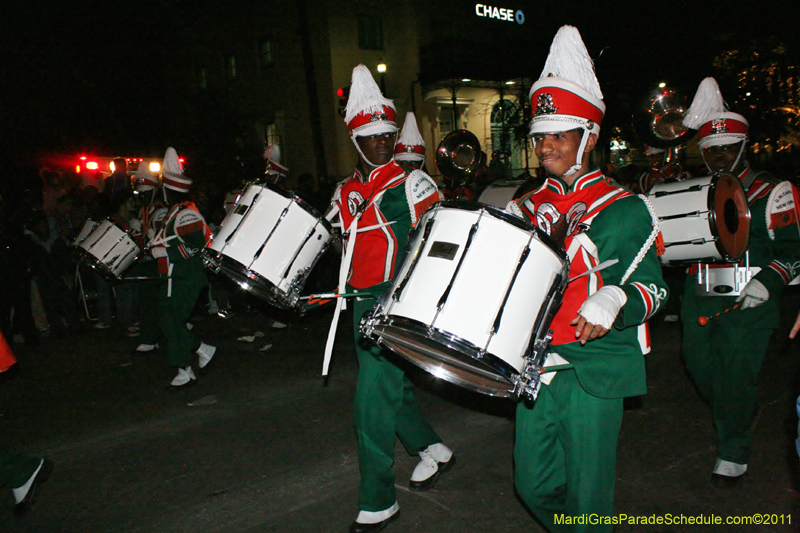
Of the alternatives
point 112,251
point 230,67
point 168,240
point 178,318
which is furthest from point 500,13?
point 178,318

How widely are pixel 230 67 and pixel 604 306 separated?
1075 inches

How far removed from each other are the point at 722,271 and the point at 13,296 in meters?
8.24

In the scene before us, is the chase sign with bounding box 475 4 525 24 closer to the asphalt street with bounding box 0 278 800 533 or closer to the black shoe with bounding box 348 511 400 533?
the asphalt street with bounding box 0 278 800 533

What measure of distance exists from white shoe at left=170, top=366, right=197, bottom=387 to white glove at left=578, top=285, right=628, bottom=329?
16.3 ft

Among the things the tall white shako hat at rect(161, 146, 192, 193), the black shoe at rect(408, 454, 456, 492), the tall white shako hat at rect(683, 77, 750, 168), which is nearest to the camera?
the black shoe at rect(408, 454, 456, 492)

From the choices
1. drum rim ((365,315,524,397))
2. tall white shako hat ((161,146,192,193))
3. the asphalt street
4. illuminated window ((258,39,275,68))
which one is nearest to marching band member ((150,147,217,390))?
tall white shako hat ((161,146,192,193))

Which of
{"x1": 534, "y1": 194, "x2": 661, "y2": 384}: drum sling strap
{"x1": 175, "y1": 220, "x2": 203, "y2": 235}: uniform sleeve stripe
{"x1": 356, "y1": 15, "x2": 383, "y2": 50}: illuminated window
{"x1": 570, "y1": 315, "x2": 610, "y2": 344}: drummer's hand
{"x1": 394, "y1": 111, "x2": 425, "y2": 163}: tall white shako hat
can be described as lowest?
{"x1": 175, "y1": 220, "x2": 203, "y2": 235}: uniform sleeve stripe

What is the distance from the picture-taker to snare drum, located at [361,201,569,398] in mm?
2193

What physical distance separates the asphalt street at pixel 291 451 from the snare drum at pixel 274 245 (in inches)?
54.0

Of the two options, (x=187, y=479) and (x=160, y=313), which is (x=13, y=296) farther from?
(x=187, y=479)

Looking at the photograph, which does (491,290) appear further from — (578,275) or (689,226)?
(689,226)

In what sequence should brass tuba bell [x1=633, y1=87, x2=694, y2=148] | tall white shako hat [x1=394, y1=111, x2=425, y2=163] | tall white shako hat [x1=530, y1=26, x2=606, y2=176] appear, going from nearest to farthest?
tall white shako hat [x1=530, y1=26, x2=606, y2=176] < tall white shako hat [x1=394, y1=111, x2=425, y2=163] < brass tuba bell [x1=633, y1=87, x2=694, y2=148]

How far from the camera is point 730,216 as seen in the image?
12.3 ft

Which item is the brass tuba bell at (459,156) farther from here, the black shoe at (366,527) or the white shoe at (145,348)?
the black shoe at (366,527)
